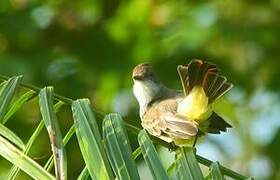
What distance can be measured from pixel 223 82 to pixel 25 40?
2991 millimetres

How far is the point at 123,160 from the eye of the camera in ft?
5.86

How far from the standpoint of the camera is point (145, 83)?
11.1ft

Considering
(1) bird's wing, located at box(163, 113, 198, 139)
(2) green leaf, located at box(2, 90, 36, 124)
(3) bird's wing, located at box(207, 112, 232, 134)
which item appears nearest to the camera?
(2) green leaf, located at box(2, 90, 36, 124)

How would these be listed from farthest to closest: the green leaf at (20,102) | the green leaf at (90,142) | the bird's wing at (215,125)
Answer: the bird's wing at (215,125) → the green leaf at (20,102) → the green leaf at (90,142)

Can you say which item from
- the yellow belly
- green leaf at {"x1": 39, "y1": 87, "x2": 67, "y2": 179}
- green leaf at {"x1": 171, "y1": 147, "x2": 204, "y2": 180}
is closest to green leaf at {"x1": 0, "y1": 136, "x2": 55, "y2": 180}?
green leaf at {"x1": 39, "y1": 87, "x2": 67, "y2": 179}

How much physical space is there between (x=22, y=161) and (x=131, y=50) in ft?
11.5

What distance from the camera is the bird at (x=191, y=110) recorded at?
7.97ft

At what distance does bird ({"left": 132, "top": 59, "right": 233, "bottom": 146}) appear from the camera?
243 centimetres

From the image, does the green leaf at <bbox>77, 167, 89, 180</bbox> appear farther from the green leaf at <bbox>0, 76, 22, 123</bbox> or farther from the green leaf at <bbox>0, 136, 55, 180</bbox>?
the green leaf at <bbox>0, 76, 22, 123</bbox>

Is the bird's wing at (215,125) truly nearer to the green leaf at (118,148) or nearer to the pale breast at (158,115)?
the pale breast at (158,115)

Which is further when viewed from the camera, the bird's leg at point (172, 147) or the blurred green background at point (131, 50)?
the blurred green background at point (131, 50)

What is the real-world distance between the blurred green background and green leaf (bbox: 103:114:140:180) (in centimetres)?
283

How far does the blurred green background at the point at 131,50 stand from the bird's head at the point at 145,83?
58.4 inches

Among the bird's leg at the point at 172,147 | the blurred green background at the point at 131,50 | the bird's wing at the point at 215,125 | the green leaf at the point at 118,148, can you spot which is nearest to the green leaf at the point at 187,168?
the green leaf at the point at 118,148
